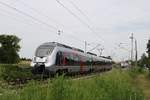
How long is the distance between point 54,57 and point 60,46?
2.11 metres

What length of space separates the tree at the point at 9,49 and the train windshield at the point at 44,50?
5842 cm

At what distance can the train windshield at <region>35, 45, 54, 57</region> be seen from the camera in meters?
29.7

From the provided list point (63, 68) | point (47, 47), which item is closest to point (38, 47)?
point (47, 47)

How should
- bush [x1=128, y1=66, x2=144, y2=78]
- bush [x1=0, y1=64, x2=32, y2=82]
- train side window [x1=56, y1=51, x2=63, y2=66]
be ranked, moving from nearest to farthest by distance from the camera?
bush [x1=0, y1=64, x2=32, y2=82] → train side window [x1=56, y1=51, x2=63, y2=66] → bush [x1=128, y1=66, x2=144, y2=78]

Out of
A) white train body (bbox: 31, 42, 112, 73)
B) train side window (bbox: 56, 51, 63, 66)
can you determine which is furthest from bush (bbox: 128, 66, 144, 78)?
train side window (bbox: 56, 51, 63, 66)

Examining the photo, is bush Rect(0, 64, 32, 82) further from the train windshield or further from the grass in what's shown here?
the grass

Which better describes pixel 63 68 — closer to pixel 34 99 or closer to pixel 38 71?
pixel 38 71

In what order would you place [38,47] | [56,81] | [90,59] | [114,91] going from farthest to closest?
[90,59] < [38,47] < [114,91] < [56,81]

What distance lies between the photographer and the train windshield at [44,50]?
29688 mm

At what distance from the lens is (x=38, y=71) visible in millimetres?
29281

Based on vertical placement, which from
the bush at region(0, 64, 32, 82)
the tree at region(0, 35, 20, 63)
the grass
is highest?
the tree at region(0, 35, 20, 63)

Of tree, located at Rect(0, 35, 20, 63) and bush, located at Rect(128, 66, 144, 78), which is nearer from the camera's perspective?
bush, located at Rect(128, 66, 144, 78)

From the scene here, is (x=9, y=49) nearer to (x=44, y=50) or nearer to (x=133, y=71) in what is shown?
(x=133, y=71)

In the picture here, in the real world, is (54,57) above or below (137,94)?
above
